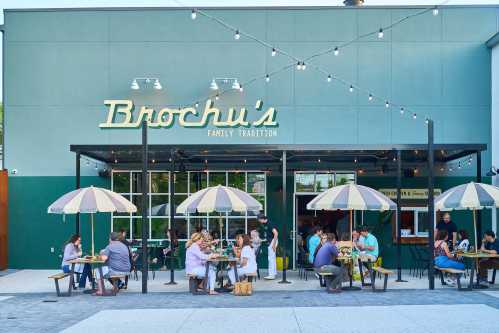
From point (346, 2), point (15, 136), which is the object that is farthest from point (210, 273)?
point (346, 2)

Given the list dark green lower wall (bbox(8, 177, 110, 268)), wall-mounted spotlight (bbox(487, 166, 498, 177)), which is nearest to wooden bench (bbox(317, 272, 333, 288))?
wall-mounted spotlight (bbox(487, 166, 498, 177))

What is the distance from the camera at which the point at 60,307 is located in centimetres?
1205

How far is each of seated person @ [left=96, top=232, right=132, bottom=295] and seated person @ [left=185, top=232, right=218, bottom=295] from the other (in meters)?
1.23

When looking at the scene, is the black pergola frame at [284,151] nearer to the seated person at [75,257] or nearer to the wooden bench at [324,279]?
the wooden bench at [324,279]

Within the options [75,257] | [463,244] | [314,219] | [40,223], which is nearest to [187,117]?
[314,219]

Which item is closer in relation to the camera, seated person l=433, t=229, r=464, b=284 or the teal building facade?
seated person l=433, t=229, r=464, b=284

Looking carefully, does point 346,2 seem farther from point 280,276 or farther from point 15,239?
point 15,239

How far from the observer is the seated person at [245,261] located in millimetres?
14102

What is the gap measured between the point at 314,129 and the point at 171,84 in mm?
4168

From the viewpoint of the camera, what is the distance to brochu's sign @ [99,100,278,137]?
18891mm

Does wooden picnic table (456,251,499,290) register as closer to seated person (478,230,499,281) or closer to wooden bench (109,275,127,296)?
seated person (478,230,499,281)

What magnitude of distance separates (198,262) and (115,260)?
164 centimetres

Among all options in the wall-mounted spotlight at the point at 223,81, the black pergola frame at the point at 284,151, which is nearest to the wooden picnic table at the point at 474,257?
the black pergola frame at the point at 284,151

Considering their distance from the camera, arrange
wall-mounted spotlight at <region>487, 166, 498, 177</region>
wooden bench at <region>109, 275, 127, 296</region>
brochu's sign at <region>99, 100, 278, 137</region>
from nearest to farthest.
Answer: wooden bench at <region>109, 275, 127, 296</region> → wall-mounted spotlight at <region>487, 166, 498, 177</region> → brochu's sign at <region>99, 100, 278, 137</region>
